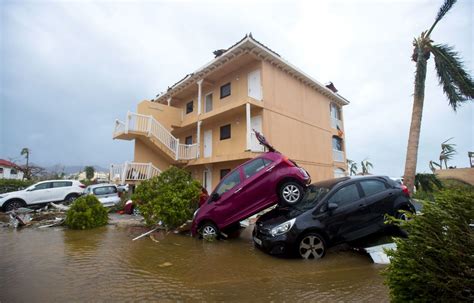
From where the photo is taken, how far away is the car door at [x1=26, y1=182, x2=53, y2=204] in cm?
1437

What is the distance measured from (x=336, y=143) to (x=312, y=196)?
15.1 meters

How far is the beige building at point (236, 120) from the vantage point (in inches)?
525

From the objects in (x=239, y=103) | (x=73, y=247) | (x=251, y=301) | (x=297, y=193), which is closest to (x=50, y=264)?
(x=73, y=247)

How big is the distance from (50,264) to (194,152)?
10.6 metres

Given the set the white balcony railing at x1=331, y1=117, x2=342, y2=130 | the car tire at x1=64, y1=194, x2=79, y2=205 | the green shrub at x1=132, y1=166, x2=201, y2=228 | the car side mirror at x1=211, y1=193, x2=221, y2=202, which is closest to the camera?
the car side mirror at x1=211, y1=193, x2=221, y2=202

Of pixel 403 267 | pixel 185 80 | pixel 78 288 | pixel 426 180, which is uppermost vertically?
pixel 185 80

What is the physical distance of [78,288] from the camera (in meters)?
3.95

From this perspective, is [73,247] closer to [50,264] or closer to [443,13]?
[50,264]

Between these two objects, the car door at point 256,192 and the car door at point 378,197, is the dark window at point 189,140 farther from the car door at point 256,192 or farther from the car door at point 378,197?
the car door at point 378,197

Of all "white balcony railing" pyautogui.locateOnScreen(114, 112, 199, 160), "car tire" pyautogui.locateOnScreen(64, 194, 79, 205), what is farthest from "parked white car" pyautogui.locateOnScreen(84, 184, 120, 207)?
"white balcony railing" pyautogui.locateOnScreen(114, 112, 199, 160)

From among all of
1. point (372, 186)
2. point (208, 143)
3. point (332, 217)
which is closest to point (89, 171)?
point (208, 143)

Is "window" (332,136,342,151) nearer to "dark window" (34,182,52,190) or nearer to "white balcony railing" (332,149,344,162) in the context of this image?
"white balcony railing" (332,149,344,162)

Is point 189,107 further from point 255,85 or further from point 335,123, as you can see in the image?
point 335,123

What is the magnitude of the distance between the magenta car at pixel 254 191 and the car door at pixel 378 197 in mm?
1591
